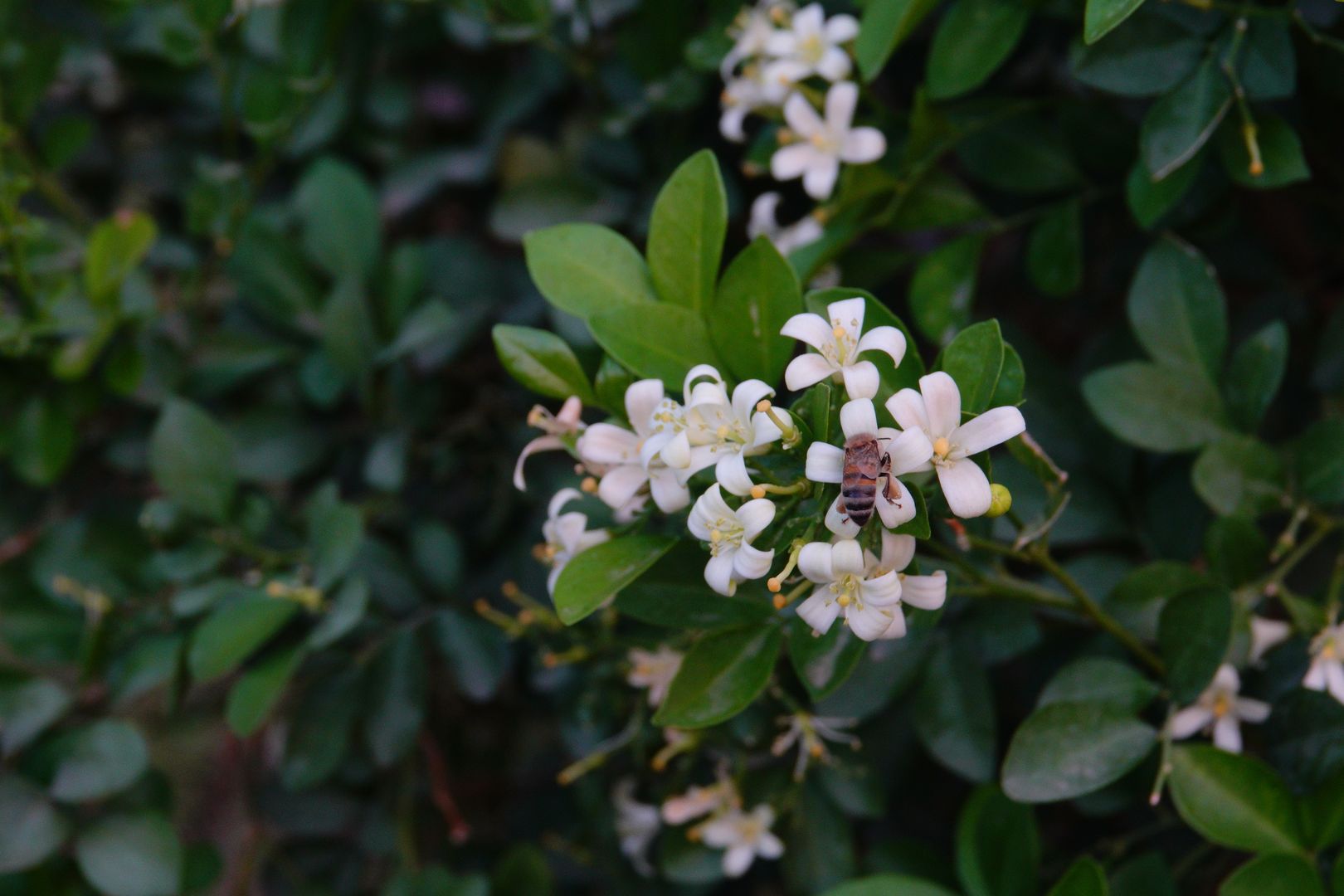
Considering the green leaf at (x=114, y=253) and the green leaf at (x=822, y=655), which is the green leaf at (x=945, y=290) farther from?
the green leaf at (x=114, y=253)

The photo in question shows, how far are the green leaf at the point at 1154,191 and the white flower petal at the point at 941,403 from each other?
0.44 meters

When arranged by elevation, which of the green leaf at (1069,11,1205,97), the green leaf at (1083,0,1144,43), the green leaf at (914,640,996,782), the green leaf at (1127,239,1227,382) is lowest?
the green leaf at (914,640,996,782)

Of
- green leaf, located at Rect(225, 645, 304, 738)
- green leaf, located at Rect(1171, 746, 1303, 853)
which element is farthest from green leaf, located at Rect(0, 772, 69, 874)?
green leaf, located at Rect(1171, 746, 1303, 853)

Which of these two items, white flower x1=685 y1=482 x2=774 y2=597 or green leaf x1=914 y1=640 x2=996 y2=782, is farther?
green leaf x1=914 y1=640 x2=996 y2=782

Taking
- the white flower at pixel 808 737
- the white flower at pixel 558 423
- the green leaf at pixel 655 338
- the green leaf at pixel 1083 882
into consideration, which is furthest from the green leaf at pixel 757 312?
the green leaf at pixel 1083 882

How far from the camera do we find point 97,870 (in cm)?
121

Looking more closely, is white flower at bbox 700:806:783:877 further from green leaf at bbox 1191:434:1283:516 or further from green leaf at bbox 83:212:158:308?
green leaf at bbox 83:212:158:308

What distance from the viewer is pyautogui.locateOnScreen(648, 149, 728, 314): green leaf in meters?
0.85

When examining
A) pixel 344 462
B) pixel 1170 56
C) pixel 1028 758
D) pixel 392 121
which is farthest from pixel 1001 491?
pixel 392 121

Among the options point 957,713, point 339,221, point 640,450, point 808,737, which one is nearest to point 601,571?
point 640,450

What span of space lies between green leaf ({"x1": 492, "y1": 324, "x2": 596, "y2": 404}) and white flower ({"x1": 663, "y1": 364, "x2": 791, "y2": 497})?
132mm

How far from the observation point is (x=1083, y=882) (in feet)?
2.92

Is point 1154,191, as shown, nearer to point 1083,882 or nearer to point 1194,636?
point 1194,636

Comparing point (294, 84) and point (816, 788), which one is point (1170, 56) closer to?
point (816, 788)
